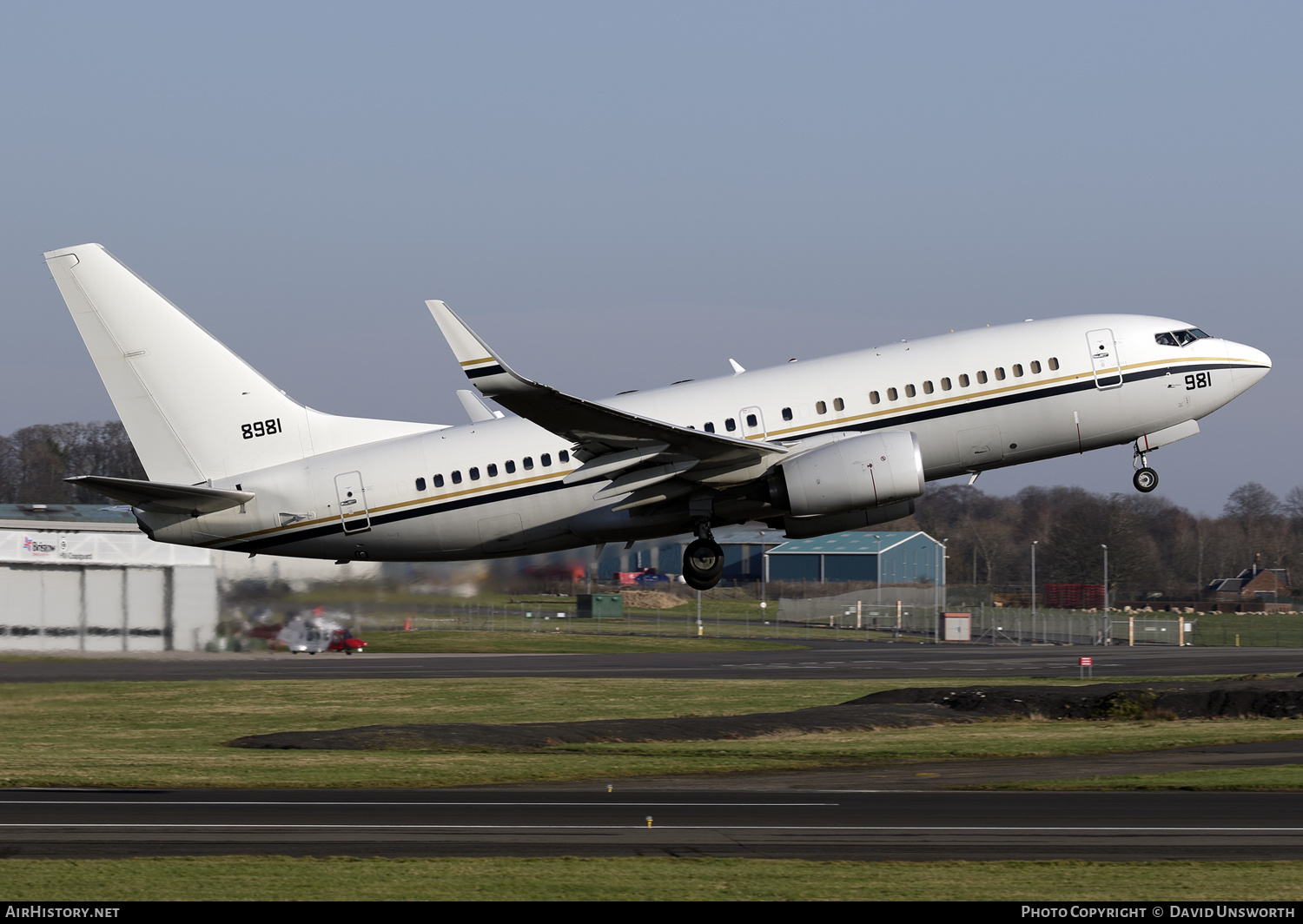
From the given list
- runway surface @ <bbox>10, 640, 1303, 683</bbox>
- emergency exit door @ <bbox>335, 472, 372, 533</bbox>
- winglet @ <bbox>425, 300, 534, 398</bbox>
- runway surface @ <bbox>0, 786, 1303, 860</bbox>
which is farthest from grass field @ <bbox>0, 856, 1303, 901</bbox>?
runway surface @ <bbox>10, 640, 1303, 683</bbox>

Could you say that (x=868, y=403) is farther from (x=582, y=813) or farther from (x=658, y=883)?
(x=658, y=883)

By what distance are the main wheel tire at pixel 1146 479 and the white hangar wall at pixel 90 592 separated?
38.8m

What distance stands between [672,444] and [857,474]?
13.5 feet

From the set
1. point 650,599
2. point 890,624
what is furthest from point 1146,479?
point 890,624

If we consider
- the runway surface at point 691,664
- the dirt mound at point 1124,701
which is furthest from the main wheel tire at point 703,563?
the runway surface at point 691,664

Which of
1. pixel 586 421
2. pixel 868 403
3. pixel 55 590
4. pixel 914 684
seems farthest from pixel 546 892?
pixel 55 590

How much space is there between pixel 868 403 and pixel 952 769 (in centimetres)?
911

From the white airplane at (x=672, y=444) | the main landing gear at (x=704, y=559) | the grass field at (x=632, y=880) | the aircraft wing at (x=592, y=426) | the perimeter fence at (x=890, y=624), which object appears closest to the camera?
the grass field at (x=632, y=880)

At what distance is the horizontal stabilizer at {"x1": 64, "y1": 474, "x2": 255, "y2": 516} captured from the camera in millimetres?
31594

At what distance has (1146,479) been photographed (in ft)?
109

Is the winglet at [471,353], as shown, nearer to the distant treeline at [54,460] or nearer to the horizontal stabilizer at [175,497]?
the horizontal stabilizer at [175,497]

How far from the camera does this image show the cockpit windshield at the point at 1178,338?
106 ft

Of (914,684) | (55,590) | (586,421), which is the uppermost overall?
(586,421)

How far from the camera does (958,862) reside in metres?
19.9
